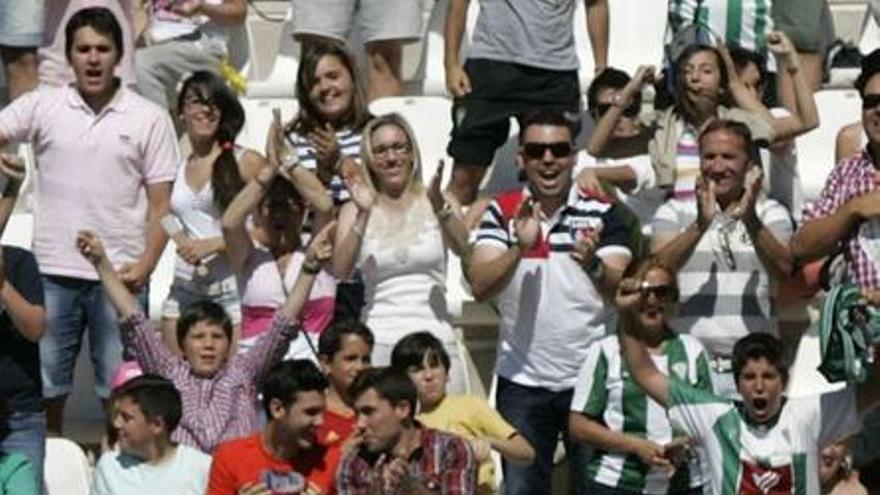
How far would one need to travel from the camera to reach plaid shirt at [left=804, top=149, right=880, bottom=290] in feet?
39.6

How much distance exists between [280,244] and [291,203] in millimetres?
148

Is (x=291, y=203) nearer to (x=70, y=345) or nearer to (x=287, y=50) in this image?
(x=70, y=345)

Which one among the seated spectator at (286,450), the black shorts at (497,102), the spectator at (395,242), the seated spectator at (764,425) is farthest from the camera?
the black shorts at (497,102)

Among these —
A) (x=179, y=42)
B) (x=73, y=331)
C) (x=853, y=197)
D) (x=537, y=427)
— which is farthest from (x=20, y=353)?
(x=179, y=42)

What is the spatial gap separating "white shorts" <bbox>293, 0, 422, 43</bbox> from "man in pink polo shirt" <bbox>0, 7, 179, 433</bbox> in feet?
5.26

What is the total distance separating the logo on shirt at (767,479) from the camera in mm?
11906

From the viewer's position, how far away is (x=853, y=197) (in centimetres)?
1212

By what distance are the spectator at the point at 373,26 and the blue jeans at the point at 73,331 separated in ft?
6.44

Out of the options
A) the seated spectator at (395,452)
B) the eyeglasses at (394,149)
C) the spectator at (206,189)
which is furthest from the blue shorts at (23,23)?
the seated spectator at (395,452)

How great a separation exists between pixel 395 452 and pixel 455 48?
3045 mm

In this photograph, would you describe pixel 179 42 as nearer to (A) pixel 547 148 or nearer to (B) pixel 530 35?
(B) pixel 530 35

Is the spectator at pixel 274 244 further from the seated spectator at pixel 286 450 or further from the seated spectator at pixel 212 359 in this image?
the seated spectator at pixel 286 450

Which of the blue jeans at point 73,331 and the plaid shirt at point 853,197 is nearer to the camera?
the plaid shirt at point 853,197

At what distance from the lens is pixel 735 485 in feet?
39.1
